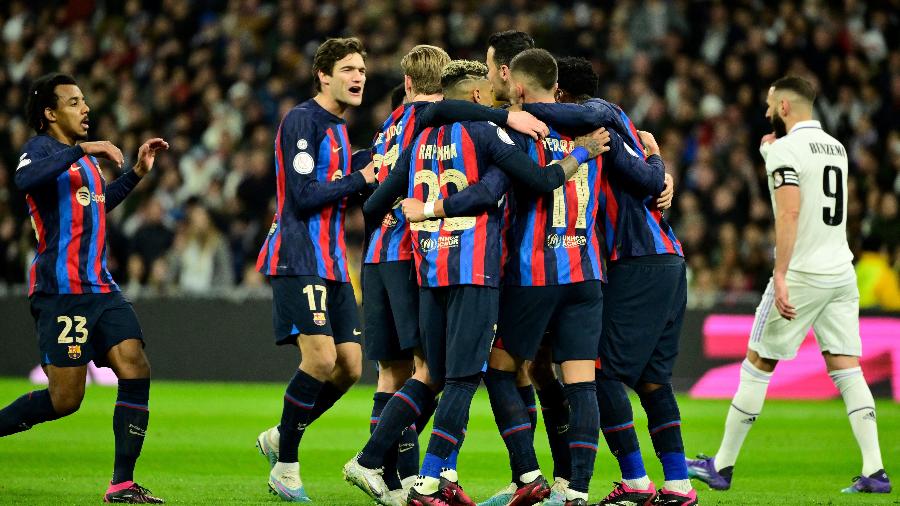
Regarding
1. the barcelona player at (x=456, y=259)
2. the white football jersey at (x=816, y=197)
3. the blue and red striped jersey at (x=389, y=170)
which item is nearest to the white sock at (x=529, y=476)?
the barcelona player at (x=456, y=259)

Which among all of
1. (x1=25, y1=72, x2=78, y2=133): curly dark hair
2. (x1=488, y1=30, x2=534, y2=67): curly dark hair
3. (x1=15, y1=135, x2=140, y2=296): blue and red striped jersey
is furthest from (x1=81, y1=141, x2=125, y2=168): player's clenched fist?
(x1=488, y1=30, x2=534, y2=67): curly dark hair

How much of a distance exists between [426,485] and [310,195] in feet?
6.19

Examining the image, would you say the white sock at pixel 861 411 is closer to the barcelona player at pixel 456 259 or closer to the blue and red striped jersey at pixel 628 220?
the blue and red striped jersey at pixel 628 220

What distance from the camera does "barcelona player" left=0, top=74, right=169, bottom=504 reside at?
7031 mm

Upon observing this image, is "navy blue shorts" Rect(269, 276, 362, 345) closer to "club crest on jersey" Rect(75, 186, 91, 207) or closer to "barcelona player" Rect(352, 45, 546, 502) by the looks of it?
"barcelona player" Rect(352, 45, 546, 502)

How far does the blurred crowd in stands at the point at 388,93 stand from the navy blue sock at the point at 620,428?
7.95 metres

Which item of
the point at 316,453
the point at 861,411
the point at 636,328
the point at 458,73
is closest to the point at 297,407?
the point at 636,328

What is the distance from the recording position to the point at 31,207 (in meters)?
7.30

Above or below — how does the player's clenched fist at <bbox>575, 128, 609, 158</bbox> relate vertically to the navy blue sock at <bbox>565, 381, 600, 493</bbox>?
above

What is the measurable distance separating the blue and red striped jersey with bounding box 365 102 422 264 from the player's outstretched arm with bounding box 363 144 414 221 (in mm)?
169

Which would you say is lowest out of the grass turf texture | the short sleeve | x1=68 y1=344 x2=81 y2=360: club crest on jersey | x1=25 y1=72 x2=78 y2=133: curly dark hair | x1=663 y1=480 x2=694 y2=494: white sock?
the grass turf texture

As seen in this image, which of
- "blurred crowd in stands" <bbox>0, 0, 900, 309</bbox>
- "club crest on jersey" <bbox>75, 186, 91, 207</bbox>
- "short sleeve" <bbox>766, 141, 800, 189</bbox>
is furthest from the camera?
"blurred crowd in stands" <bbox>0, 0, 900, 309</bbox>

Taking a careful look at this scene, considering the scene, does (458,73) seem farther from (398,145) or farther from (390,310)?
(390,310)

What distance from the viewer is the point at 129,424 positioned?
7.04m
